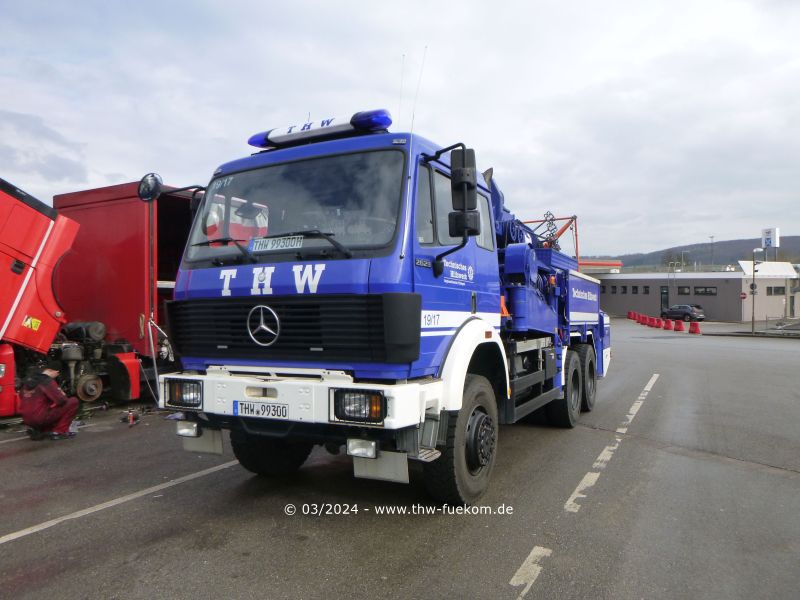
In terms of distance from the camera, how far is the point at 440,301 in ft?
13.3

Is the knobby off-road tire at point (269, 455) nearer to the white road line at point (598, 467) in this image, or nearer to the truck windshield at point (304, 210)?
the truck windshield at point (304, 210)

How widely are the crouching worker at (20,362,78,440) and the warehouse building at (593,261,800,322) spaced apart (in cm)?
5165

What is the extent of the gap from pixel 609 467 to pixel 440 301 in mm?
2890

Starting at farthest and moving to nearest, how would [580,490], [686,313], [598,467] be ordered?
[686,313]
[598,467]
[580,490]

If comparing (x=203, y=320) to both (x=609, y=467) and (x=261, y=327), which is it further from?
(x=609, y=467)

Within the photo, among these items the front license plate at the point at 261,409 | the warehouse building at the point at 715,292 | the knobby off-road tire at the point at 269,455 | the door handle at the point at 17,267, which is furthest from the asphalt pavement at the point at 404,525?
the warehouse building at the point at 715,292

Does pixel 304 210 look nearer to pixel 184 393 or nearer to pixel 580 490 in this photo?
pixel 184 393

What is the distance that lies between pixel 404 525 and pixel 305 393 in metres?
1.28

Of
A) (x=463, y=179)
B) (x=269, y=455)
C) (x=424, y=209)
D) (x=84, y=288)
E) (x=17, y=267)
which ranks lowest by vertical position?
(x=269, y=455)

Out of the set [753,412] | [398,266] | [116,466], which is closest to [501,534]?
[398,266]

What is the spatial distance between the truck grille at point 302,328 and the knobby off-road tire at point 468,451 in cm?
87

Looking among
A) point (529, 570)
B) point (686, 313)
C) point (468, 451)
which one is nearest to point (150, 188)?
point (468, 451)

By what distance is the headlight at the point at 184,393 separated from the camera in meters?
4.05

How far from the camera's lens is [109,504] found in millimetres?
→ 4496
